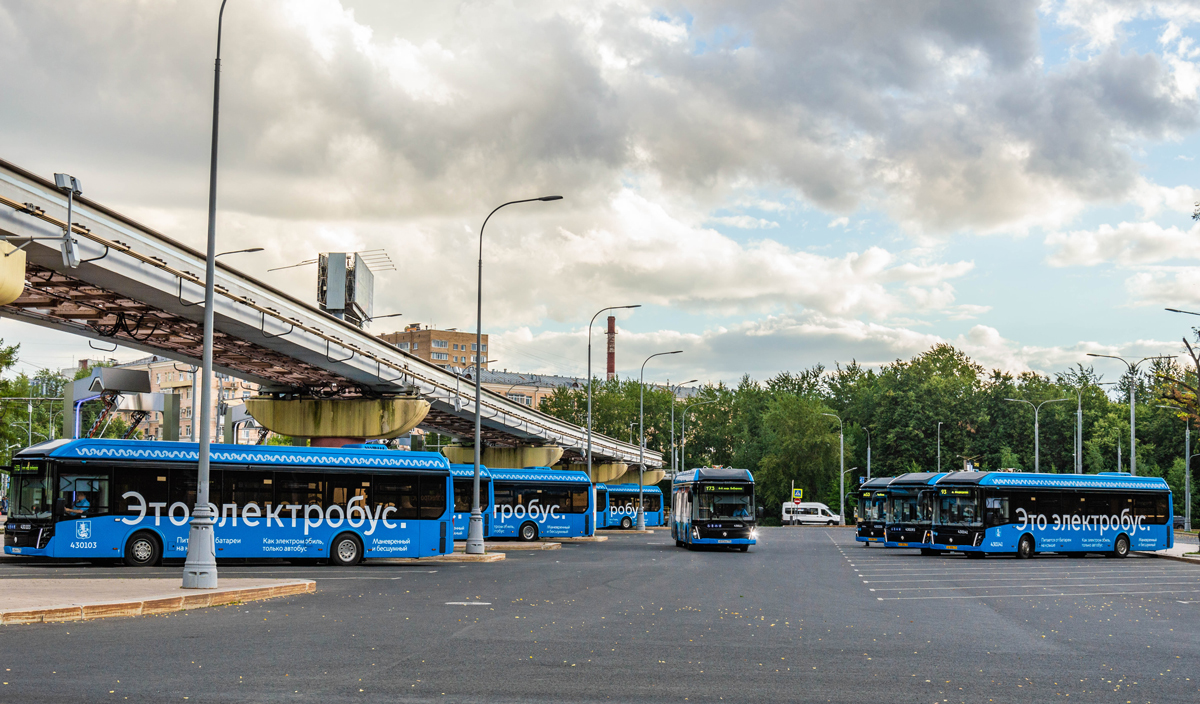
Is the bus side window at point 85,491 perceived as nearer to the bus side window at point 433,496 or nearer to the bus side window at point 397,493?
the bus side window at point 397,493

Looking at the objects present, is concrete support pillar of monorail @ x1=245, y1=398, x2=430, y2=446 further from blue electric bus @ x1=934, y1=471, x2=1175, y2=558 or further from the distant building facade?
the distant building facade

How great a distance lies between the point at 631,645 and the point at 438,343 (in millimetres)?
159257

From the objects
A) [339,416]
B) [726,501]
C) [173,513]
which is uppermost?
[339,416]

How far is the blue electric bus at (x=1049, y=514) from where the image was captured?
36.0 m

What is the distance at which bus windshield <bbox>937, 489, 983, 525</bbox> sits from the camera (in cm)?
3609

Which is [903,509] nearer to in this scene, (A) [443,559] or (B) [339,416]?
(A) [443,559]

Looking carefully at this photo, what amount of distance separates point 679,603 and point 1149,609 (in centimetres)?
767

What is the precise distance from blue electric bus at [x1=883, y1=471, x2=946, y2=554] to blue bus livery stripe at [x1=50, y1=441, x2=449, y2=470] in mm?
17655

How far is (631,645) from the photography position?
40.9 ft

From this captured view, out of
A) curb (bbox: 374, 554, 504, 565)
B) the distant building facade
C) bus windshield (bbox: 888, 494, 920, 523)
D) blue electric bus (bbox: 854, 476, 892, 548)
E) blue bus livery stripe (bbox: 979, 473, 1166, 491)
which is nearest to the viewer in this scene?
curb (bbox: 374, 554, 504, 565)

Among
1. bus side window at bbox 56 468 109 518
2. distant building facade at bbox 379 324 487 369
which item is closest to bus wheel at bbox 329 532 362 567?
bus side window at bbox 56 468 109 518

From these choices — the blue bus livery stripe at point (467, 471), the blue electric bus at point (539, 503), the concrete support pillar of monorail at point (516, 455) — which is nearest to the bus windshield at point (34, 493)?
the blue bus livery stripe at point (467, 471)

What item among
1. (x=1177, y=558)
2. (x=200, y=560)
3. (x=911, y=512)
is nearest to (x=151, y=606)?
(x=200, y=560)

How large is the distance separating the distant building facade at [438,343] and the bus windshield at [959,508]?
129720 mm
